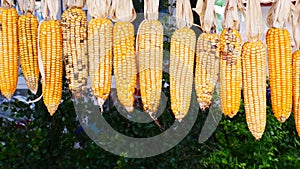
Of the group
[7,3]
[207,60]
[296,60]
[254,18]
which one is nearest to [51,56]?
[7,3]

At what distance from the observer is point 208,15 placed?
1.18m

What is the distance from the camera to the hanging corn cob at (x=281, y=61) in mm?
1196

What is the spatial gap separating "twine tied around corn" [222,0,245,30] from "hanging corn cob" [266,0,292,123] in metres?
0.12

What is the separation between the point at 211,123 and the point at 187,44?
977 millimetres

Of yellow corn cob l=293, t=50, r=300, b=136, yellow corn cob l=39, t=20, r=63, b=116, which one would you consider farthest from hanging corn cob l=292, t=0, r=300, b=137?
yellow corn cob l=39, t=20, r=63, b=116

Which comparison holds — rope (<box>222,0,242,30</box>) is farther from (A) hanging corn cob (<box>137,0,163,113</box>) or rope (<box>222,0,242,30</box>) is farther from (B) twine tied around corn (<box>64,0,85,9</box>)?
(B) twine tied around corn (<box>64,0,85,9</box>)

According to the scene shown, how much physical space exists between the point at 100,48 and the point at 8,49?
335 millimetres

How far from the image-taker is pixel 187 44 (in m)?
1.19

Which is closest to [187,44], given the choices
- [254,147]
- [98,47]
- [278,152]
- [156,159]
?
[98,47]

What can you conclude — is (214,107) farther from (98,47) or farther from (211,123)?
(98,47)

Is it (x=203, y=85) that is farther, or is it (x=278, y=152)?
(x=278, y=152)

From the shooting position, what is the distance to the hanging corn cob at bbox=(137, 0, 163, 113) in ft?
3.82

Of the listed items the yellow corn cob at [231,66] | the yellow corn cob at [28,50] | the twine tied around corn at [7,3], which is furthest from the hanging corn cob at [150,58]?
the twine tied around corn at [7,3]

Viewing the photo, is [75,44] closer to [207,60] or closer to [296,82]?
[207,60]
